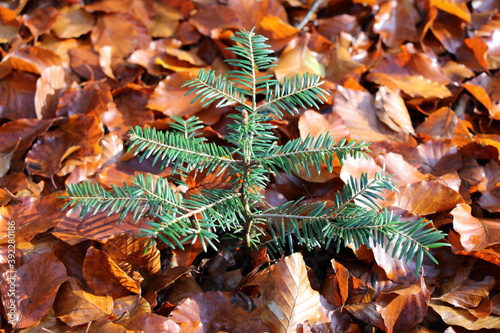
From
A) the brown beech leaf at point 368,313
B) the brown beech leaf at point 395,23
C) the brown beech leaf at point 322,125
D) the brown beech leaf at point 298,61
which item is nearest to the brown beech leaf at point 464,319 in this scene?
the brown beech leaf at point 368,313

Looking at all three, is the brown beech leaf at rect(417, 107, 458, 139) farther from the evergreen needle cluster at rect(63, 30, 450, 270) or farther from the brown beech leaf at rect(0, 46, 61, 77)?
the brown beech leaf at rect(0, 46, 61, 77)

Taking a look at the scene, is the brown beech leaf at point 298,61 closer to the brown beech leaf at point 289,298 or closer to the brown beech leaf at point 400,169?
the brown beech leaf at point 400,169

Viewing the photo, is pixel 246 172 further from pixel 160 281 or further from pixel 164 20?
pixel 164 20

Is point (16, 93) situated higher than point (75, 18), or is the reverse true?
point (75, 18)

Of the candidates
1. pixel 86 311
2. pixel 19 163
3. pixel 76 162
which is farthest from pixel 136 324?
pixel 19 163

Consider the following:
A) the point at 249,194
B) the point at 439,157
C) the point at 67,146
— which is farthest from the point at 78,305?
the point at 439,157

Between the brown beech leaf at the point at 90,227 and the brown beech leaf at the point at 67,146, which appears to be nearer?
the brown beech leaf at the point at 90,227

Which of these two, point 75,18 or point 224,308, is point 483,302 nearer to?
point 224,308
